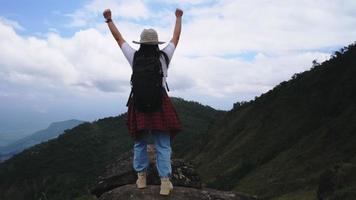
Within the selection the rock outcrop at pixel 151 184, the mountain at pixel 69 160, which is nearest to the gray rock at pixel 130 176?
the rock outcrop at pixel 151 184

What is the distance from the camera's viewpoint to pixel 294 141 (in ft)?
250

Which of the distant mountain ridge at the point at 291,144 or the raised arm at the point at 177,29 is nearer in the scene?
the raised arm at the point at 177,29

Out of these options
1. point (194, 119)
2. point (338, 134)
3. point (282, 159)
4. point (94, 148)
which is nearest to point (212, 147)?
point (282, 159)

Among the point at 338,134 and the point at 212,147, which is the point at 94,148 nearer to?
the point at 212,147

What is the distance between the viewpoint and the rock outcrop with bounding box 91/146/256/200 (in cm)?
1209

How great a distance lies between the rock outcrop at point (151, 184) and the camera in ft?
39.7

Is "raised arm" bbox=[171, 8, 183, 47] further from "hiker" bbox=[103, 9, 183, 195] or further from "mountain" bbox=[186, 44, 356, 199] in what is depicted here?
"mountain" bbox=[186, 44, 356, 199]

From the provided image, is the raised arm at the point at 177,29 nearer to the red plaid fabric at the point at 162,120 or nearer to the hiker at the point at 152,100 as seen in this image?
the hiker at the point at 152,100

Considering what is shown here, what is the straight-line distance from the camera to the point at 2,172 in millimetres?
170375

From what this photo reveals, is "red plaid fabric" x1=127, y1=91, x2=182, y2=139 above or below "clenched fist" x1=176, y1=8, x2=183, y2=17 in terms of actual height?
below

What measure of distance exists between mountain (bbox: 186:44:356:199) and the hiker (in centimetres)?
2766

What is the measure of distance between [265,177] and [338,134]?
9809 millimetres

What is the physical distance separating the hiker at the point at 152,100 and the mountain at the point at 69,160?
107331mm

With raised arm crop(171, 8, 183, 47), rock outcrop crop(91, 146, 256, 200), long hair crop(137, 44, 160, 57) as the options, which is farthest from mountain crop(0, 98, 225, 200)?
long hair crop(137, 44, 160, 57)
